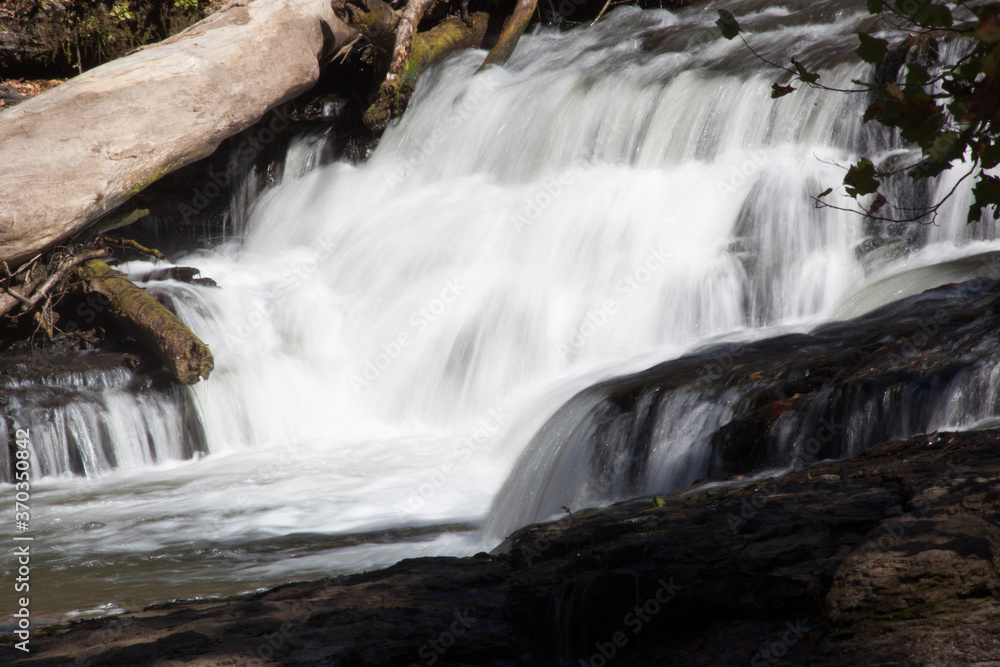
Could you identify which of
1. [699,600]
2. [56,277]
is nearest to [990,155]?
[699,600]

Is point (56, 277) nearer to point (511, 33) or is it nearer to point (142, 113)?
point (142, 113)

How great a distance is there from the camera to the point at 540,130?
1005cm

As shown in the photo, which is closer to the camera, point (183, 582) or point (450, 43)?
point (183, 582)

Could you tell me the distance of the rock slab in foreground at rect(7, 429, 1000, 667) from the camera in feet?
6.79

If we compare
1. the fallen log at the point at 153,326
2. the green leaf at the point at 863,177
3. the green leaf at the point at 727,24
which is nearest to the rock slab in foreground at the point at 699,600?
the green leaf at the point at 863,177

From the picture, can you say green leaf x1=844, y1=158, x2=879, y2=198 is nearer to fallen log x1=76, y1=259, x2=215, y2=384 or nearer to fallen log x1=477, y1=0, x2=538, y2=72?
fallen log x1=76, y1=259, x2=215, y2=384

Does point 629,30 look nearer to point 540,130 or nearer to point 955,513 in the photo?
point 540,130

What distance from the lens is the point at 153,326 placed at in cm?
783

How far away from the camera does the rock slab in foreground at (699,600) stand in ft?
6.79

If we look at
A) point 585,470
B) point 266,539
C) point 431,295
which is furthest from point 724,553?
point 431,295

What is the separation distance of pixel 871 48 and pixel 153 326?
7.10 meters

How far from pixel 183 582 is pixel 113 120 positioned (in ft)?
16.7

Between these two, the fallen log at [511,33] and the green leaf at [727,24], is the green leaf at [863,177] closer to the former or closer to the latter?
the green leaf at [727,24]

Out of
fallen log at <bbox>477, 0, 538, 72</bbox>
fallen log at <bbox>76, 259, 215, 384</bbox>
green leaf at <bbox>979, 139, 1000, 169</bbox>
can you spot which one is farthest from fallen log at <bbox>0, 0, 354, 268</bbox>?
green leaf at <bbox>979, 139, 1000, 169</bbox>
